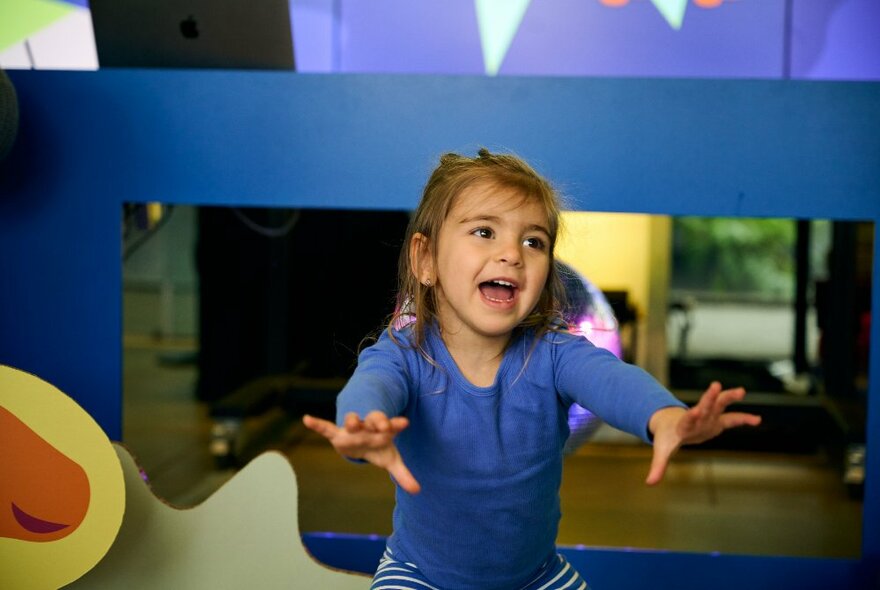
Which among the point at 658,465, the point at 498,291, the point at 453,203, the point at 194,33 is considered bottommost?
the point at 658,465

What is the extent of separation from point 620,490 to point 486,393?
94cm

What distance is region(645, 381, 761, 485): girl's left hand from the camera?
2.71 feet

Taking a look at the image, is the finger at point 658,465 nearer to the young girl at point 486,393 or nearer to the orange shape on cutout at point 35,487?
the young girl at point 486,393

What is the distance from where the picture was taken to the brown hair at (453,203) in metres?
1.17

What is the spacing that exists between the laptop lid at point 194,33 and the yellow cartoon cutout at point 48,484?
67cm

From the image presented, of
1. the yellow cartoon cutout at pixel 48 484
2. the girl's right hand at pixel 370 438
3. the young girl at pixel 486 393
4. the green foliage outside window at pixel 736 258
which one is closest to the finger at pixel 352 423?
the girl's right hand at pixel 370 438

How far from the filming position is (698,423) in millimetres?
844

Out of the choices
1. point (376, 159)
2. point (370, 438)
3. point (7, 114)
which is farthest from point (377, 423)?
point (7, 114)

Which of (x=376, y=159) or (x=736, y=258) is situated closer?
(x=376, y=159)

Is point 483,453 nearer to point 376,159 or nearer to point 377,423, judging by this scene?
point 377,423

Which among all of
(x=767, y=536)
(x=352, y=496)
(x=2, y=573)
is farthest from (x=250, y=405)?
(x=767, y=536)

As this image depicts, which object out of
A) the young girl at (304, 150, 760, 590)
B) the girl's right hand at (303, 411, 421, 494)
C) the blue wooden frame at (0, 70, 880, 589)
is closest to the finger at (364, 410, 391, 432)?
the girl's right hand at (303, 411, 421, 494)

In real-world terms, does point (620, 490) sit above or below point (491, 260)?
below

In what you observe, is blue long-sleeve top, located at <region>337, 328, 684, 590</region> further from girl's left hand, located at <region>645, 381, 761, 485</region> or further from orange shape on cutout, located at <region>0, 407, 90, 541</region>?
orange shape on cutout, located at <region>0, 407, 90, 541</region>
